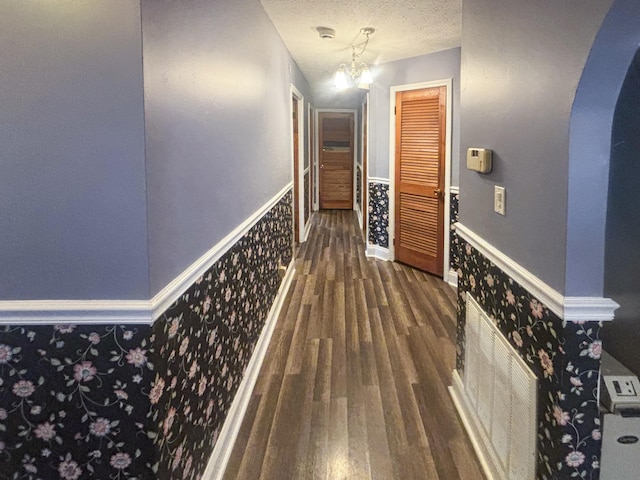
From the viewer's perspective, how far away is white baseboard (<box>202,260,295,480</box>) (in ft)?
6.12

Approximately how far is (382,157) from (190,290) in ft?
13.6

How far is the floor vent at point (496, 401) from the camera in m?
1.53

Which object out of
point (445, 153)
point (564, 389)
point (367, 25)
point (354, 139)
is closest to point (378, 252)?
point (445, 153)

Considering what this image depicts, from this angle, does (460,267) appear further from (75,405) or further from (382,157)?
(382,157)

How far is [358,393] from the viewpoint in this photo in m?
2.52

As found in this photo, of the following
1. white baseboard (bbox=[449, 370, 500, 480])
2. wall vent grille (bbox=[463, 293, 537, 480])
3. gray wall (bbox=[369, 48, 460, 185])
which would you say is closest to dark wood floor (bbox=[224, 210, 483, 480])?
white baseboard (bbox=[449, 370, 500, 480])

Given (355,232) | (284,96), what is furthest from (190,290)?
(355,232)

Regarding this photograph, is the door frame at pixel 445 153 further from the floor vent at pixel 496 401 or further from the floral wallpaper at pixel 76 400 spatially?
the floral wallpaper at pixel 76 400

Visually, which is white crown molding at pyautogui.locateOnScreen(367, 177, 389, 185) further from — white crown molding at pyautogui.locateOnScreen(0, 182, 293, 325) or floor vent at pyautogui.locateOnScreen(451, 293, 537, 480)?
white crown molding at pyautogui.locateOnScreen(0, 182, 293, 325)

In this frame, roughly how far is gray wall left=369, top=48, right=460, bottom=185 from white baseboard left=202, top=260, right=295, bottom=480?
2406 millimetres

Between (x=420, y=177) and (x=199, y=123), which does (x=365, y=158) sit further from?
(x=199, y=123)

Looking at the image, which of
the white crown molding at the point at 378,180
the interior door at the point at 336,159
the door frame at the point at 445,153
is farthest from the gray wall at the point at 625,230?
the interior door at the point at 336,159

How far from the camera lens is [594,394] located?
132 centimetres

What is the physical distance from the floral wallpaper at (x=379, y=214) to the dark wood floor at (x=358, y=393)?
1200 millimetres
